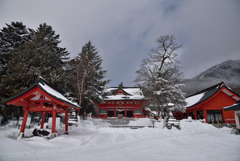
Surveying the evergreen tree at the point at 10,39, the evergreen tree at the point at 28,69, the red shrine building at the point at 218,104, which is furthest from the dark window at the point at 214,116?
the evergreen tree at the point at 10,39

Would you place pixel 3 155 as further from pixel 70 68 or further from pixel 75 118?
pixel 70 68

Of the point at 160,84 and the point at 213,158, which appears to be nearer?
the point at 213,158

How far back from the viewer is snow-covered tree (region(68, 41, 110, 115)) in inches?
830

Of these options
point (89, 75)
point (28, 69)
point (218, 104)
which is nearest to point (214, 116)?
point (218, 104)

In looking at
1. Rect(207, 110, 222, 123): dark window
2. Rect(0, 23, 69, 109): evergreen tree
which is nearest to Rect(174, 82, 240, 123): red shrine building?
Rect(207, 110, 222, 123): dark window

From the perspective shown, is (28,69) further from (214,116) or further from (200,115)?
(214,116)

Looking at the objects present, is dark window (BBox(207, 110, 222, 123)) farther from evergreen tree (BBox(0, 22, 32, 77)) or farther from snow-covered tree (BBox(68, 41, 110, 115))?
evergreen tree (BBox(0, 22, 32, 77))

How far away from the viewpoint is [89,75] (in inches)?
893

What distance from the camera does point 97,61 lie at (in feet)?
81.7

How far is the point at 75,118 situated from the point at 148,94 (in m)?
10.8

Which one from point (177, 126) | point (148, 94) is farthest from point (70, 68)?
point (177, 126)

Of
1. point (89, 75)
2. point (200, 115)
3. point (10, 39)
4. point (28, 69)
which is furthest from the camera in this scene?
point (89, 75)

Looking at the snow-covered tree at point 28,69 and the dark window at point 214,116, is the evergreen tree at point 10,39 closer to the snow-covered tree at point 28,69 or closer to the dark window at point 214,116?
the snow-covered tree at point 28,69

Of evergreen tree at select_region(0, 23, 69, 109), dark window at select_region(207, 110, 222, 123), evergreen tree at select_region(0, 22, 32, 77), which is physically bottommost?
dark window at select_region(207, 110, 222, 123)
